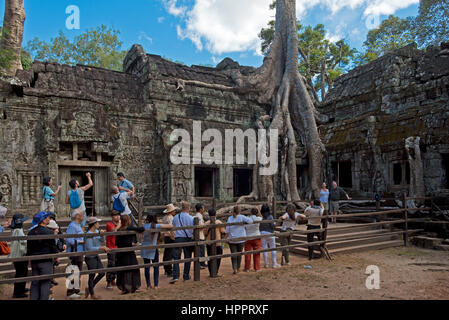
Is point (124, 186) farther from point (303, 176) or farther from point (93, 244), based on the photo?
point (303, 176)

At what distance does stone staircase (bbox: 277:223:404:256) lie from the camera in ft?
26.7

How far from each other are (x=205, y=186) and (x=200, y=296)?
9538 millimetres

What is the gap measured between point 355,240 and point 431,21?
22732mm

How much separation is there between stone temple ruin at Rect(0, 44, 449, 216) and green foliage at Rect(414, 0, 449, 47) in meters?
12.3

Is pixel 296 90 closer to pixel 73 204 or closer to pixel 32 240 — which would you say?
pixel 73 204

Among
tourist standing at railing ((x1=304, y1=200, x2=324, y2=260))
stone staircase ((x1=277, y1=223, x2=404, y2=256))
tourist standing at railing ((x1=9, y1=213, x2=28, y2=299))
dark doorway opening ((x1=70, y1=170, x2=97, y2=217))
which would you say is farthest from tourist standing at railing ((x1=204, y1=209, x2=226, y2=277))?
dark doorway opening ((x1=70, y1=170, x2=97, y2=217))

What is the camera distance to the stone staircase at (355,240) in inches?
320

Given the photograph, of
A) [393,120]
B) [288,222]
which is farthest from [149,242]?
[393,120]

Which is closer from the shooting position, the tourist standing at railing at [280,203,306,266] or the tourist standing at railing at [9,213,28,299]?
the tourist standing at railing at [9,213,28,299]

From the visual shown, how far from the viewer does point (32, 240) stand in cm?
441

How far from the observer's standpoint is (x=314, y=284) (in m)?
5.59

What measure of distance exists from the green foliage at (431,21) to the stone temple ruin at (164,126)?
1225cm

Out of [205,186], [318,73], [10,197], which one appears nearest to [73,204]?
[10,197]

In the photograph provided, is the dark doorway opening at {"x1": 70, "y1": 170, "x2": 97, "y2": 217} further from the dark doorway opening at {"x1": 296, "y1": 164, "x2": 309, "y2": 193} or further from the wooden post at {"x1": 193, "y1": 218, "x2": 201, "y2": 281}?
the dark doorway opening at {"x1": 296, "y1": 164, "x2": 309, "y2": 193}
